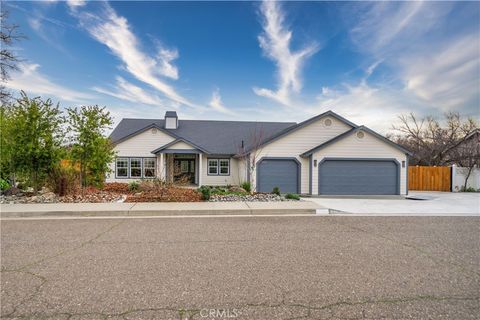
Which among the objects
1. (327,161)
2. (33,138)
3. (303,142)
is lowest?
(327,161)

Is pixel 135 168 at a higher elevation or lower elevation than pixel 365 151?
lower

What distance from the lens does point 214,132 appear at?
23.9 m

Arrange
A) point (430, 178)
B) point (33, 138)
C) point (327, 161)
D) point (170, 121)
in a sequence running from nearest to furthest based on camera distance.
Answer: point (33, 138) → point (327, 161) → point (430, 178) → point (170, 121)

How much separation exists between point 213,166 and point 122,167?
7.26 m

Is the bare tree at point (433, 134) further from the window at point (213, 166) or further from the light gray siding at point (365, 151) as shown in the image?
the window at point (213, 166)

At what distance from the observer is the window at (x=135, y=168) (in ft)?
67.6

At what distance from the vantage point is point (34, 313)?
2.95 meters

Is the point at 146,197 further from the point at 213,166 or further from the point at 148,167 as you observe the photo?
the point at 213,166

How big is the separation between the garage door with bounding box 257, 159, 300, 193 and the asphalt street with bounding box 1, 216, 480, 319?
9.32 m

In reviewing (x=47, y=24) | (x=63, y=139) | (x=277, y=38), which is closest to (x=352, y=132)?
(x=277, y=38)

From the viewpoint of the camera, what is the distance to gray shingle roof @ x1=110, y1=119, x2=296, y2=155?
21578 millimetres

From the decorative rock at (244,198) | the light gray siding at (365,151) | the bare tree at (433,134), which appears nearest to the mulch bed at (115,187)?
the decorative rock at (244,198)
